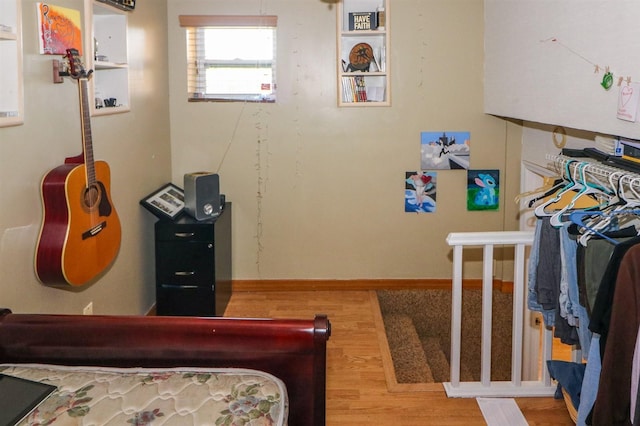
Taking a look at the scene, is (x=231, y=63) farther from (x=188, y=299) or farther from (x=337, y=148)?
(x=188, y=299)

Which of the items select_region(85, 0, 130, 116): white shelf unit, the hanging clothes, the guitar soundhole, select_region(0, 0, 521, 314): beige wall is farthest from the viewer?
select_region(0, 0, 521, 314): beige wall

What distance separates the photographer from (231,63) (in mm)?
5059

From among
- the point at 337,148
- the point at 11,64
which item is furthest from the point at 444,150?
the point at 11,64

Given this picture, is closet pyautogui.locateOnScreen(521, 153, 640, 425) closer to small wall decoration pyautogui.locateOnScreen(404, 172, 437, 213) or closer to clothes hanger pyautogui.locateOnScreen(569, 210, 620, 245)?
clothes hanger pyautogui.locateOnScreen(569, 210, 620, 245)

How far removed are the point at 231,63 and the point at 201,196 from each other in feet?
3.89

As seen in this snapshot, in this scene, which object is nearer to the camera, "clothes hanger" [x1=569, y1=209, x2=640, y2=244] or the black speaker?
"clothes hanger" [x1=569, y1=209, x2=640, y2=244]

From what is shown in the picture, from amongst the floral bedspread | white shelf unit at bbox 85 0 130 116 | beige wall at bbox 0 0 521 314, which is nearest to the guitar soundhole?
white shelf unit at bbox 85 0 130 116

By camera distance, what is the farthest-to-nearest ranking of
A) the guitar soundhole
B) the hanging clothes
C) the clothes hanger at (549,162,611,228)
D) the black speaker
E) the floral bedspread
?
the black speaker → the guitar soundhole → the clothes hanger at (549,162,611,228) → the hanging clothes → the floral bedspread

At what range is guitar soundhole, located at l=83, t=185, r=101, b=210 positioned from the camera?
3051 mm

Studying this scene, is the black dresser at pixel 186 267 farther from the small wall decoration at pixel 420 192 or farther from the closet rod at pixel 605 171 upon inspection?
the closet rod at pixel 605 171

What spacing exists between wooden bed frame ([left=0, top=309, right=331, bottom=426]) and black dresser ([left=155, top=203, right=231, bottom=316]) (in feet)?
7.04

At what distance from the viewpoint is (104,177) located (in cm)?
329

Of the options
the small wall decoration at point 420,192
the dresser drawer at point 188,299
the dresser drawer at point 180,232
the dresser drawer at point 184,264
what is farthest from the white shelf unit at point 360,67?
the dresser drawer at point 188,299

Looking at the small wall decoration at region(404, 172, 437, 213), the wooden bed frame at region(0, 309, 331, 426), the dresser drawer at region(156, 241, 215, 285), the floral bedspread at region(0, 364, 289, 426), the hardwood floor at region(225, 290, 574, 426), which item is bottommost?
the hardwood floor at region(225, 290, 574, 426)
